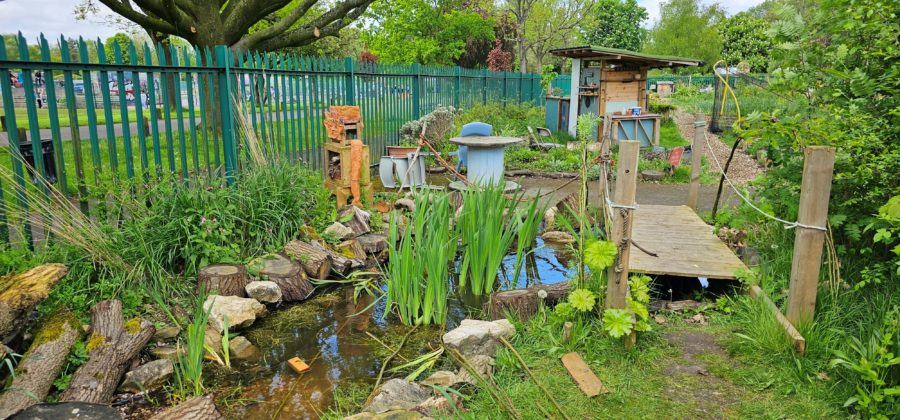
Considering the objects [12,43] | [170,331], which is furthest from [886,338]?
[12,43]

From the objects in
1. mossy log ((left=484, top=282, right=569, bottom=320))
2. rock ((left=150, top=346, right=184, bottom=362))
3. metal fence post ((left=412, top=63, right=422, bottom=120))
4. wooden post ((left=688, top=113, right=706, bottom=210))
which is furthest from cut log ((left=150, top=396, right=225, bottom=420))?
metal fence post ((left=412, top=63, right=422, bottom=120))

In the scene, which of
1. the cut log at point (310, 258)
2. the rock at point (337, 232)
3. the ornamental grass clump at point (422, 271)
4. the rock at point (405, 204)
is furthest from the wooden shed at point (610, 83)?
the ornamental grass clump at point (422, 271)

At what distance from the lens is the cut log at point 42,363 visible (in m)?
2.88

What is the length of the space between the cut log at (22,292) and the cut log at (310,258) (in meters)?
1.87

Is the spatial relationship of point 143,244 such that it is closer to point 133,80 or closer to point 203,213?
point 203,213

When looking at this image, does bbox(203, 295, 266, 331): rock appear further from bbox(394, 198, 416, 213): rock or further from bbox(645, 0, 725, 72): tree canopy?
bbox(645, 0, 725, 72): tree canopy

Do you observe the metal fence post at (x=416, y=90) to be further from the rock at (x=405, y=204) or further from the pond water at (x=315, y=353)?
the pond water at (x=315, y=353)

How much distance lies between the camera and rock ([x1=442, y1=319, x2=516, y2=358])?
359cm

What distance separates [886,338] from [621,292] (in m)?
1.27

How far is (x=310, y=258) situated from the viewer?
5074 millimetres

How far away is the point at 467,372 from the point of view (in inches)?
133

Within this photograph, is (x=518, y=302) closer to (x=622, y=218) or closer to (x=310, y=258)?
(x=622, y=218)

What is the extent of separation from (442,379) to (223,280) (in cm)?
194

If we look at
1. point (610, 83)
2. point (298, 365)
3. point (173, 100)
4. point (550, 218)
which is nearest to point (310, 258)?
point (298, 365)
